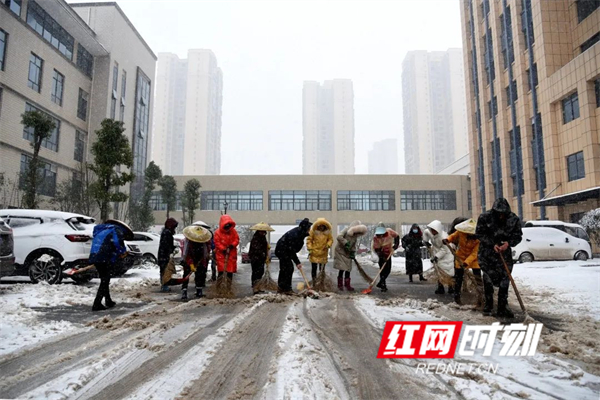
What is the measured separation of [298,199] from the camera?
4756 centimetres

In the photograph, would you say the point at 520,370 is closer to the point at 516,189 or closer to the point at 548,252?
the point at 548,252

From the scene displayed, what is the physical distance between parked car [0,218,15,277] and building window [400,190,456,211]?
143ft

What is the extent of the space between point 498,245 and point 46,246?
8.67 m

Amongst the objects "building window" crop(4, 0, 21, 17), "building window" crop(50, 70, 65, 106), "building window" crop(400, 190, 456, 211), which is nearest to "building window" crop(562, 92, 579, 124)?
"building window" crop(400, 190, 456, 211)

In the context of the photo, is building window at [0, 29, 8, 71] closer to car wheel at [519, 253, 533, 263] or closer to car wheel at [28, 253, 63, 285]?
car wheel at [28, 253, 63, 285]

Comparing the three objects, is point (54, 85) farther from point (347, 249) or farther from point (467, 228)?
point (467, 228)

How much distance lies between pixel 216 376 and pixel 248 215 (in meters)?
44.3

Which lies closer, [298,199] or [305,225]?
[305,225]

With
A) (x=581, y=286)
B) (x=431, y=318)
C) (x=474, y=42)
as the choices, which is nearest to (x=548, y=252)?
(x=581, y=286)

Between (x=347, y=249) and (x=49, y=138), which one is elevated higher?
(x=49, y=138)

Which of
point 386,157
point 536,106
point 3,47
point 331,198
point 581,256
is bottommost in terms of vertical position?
point 581,256

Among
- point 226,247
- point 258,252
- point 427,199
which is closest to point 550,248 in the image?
point 258,252

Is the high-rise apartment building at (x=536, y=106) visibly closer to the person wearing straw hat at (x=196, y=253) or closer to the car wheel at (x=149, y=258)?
the person wearing straw hat at (x=196, y=253)

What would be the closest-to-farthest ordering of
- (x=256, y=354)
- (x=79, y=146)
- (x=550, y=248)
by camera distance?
(x=256, y=354), (x=550, y=248), (x=79, y=146)
